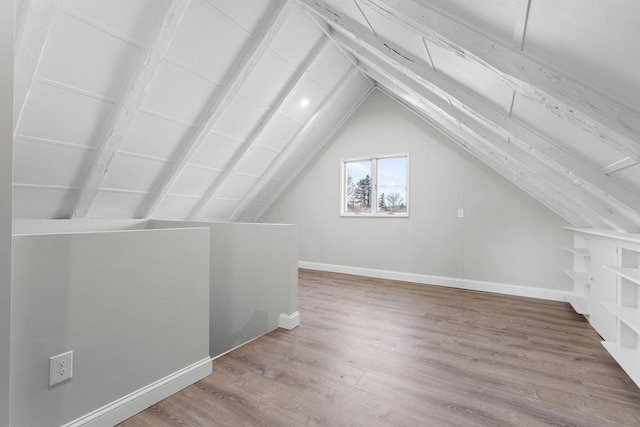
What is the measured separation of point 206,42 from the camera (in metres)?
2.46

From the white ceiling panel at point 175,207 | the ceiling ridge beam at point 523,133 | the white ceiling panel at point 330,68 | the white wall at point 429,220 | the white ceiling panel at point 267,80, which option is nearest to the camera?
the ceiling ridge beam at point 523,133

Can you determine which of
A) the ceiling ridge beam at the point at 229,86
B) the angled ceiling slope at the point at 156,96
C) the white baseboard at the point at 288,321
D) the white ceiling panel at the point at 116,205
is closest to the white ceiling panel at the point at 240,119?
the angled ceiling slope at the point at 156,96

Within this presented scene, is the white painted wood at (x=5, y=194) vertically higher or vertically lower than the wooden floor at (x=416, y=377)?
higher

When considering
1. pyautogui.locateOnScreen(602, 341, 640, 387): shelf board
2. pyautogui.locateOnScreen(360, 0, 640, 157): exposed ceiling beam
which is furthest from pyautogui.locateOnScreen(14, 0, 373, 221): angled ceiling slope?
pyautogui.locateOnScreen(602, 341, 640, 387): shelf board

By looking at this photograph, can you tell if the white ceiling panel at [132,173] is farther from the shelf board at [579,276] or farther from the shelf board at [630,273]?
the shelf board at [579,276]

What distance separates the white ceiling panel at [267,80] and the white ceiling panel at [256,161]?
0.71m

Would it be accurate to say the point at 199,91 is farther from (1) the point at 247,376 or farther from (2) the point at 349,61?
(1) the point at 247,376

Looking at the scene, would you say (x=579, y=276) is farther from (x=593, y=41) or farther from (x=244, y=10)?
(x=244, y=10)

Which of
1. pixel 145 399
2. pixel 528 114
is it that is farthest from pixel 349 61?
pixel 145 399

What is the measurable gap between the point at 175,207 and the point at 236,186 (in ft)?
2.95

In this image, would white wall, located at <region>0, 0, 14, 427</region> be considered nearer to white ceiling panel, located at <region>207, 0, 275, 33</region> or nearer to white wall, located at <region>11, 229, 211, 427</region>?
white wall, located at <region>11, 229, 211, 427</region>

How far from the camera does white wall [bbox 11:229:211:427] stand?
47.3 inches

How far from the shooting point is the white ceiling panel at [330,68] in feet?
11.6

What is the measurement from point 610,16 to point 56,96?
3.03 metres
